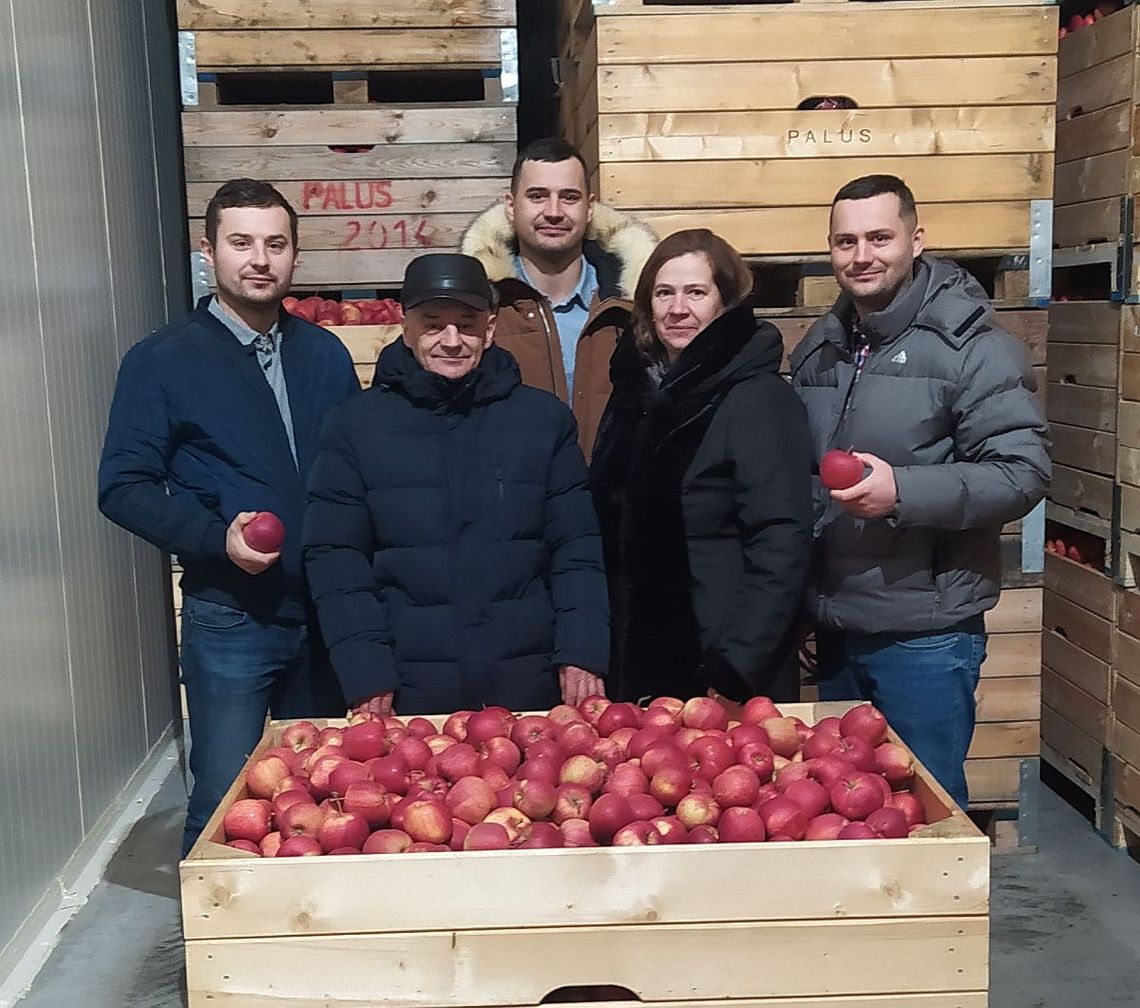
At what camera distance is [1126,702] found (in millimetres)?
4379

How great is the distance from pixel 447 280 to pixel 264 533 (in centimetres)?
63

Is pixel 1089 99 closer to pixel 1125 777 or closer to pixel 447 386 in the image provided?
pixel 1125 777

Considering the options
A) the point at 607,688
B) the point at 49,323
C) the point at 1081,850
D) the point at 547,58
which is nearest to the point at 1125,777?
the point at 1081,850

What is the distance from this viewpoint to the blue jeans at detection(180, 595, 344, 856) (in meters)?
3.13

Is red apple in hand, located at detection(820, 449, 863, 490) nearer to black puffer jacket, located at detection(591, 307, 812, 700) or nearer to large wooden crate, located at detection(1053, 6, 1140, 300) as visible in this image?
black puffer jacket, located at detection(591, 307, 812, 700)

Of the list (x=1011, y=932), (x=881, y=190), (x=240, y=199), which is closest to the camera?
(x=881, y=190)

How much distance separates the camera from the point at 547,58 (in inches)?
270

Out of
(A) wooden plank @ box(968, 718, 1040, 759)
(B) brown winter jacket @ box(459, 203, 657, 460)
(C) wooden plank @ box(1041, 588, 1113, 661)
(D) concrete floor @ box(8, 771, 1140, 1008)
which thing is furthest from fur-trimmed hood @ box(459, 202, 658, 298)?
(C) wooden plank @ box(1041, 588, 1113, 661)

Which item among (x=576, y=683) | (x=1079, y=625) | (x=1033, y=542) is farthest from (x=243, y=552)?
(x=1079, y=625)

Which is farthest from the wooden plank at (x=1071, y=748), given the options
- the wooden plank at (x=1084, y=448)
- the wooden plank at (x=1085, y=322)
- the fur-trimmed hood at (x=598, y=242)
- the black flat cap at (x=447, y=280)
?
the black flat cap at (x=447, y=280)

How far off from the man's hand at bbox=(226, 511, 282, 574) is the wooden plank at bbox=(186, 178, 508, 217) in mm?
2096

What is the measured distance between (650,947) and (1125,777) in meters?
3.05

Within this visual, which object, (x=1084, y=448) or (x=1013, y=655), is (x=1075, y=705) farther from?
(x=1084, y=448)

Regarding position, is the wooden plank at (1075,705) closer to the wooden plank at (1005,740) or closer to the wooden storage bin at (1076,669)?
the wooden storage bin at (1076,669)
